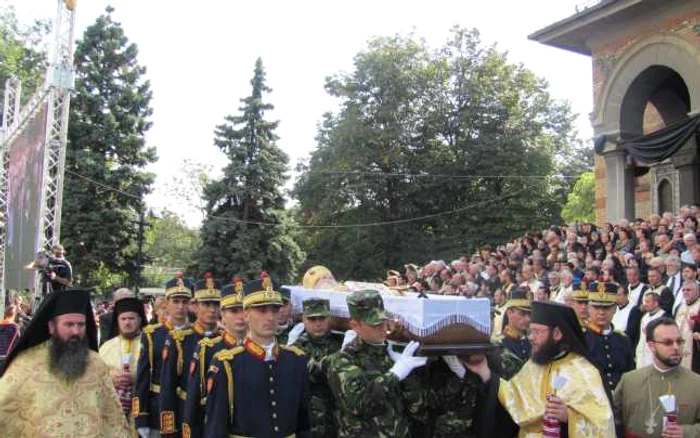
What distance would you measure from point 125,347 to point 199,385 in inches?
84.4

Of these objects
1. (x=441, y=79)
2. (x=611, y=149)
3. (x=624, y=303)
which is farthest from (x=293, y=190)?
(x=624, y=303)

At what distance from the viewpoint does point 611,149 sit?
19031 mm

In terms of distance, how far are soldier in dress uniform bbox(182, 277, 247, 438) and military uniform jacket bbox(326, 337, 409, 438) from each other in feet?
2.99

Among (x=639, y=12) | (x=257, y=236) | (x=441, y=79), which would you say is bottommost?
(x=257, y=236)

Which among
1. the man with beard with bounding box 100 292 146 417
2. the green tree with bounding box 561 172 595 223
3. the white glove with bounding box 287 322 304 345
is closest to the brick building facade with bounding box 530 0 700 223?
the white glove with bounding box 287 322 304 345

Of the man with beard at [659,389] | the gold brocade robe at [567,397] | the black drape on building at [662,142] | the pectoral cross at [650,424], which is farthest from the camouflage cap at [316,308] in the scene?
the black drape on building at [662,142]

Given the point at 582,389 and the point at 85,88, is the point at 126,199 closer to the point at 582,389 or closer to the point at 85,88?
the point at 85,88

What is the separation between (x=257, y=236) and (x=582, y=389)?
27.1 metres

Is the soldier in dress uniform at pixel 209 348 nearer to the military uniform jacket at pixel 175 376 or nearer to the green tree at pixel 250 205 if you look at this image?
the military uniform jacket at pixel 175 376

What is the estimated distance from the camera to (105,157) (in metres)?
30.5

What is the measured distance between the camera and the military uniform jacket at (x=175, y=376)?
5344 millimetres

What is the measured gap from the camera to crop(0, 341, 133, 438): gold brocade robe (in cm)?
377

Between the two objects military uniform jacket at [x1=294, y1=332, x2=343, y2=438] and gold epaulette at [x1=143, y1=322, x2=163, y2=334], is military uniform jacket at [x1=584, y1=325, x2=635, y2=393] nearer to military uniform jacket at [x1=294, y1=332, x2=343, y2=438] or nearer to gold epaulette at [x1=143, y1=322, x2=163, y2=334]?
military uniform jacket at [x1=294, y1=332, x2=343, y2=438]

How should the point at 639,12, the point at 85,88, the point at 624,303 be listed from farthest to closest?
the point at 85,88 → the point at 639,12 → the point at 624,303
